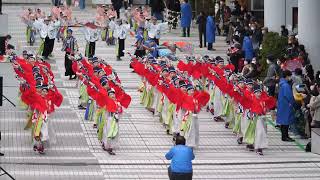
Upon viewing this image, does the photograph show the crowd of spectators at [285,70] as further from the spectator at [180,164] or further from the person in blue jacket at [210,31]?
the spectator at [180,164]

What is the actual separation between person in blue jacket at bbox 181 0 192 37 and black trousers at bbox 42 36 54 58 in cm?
709

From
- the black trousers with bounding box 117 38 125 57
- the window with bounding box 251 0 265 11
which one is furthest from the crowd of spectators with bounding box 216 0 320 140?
the window with bounding box 251 0 265 11

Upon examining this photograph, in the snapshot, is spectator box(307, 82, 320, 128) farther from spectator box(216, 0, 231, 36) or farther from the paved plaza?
spectator box(216, 0, 231, 36)

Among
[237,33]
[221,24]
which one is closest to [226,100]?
[237,33]

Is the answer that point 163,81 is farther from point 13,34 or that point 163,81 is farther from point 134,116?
point 13,34

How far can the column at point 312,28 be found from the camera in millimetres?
31266

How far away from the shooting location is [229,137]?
25.7 m

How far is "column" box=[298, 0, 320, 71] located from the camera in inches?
1231

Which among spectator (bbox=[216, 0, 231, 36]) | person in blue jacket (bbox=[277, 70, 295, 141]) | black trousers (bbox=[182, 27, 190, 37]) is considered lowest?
person in blue jacket (bbox=[277, 70, 295, 141])

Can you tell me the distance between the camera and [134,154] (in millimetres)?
23578

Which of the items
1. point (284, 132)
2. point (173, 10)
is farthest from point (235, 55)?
point (173, 10)

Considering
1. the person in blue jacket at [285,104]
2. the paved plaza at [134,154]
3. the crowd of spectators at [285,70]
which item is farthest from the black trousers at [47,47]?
the person in blue jacket at [285,104]

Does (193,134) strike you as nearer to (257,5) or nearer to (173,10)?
(173,10)

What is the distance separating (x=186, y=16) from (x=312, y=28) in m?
11.1
